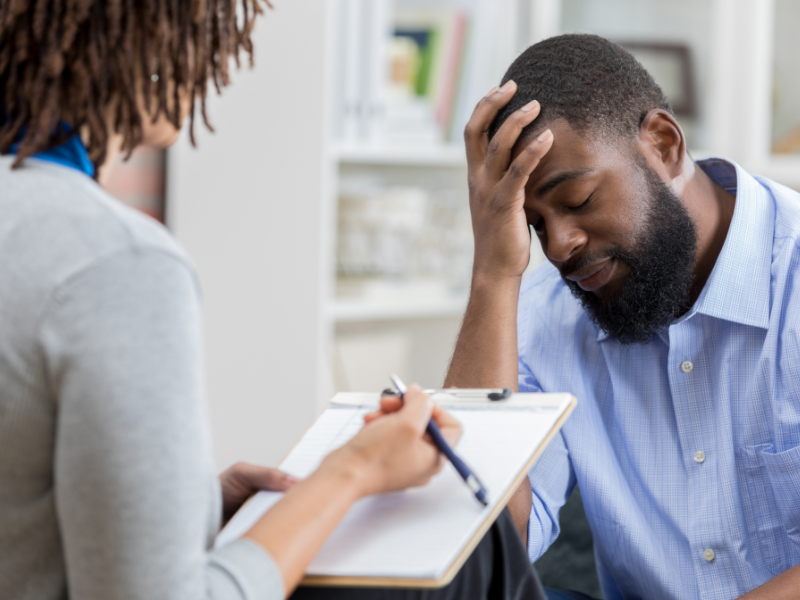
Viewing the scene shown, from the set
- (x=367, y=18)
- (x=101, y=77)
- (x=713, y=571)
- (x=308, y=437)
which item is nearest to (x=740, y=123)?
(x=367, y=18)

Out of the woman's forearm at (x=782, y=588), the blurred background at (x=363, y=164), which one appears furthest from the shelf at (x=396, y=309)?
the woman's forearm at (x=782, y=588)

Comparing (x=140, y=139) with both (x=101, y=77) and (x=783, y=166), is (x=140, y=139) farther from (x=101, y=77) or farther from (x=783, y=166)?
(x=783, y=166)

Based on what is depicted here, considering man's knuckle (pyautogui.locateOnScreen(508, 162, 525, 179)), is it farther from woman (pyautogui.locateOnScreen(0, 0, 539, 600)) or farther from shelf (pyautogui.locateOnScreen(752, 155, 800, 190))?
shelf (pyautogui.locateOnScreen(752, 155, 800, 190))

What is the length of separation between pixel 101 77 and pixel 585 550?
103 centimetres

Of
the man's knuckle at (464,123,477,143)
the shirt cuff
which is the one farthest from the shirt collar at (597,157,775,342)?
the shirt cuff

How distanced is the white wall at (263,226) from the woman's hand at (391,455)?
122cm

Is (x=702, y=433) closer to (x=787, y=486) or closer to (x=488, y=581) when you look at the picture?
(x=787, y=486)

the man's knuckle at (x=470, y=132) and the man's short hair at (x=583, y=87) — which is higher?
the man's short hair at (x=583, y=87)

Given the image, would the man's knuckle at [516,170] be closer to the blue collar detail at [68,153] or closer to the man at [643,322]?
the man at [643,322]

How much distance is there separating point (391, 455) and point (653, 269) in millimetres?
632

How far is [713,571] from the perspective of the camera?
1.03 meters

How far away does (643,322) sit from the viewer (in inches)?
43.2

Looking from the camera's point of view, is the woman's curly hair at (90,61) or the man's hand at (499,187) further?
the man's hand at (499,187)

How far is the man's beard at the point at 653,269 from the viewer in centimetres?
110
